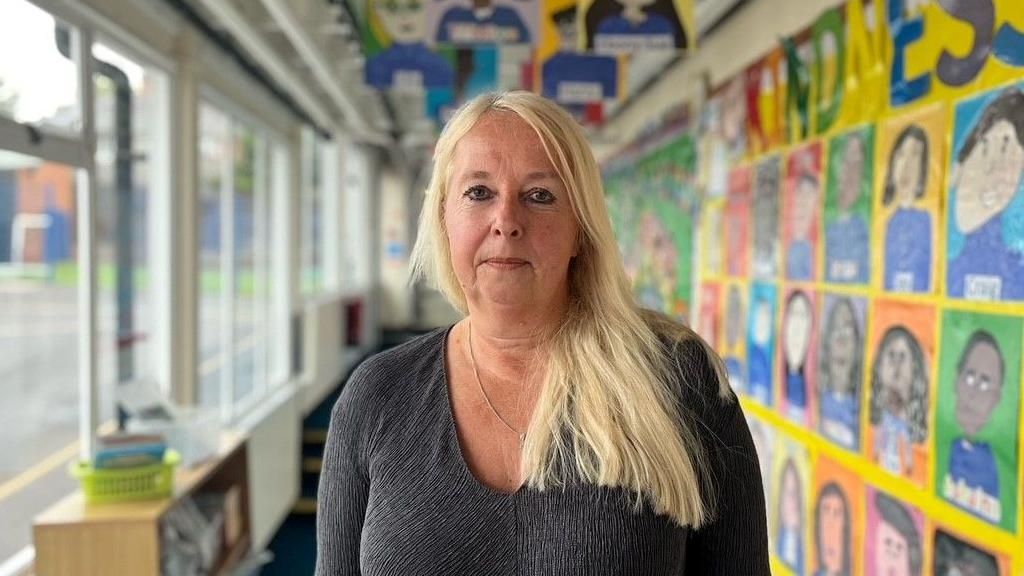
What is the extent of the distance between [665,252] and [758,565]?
159 inches

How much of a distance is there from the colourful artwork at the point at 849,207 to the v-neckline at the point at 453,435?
1530mm

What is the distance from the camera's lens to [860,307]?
2387 millimetres

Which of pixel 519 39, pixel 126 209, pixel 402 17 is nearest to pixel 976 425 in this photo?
pixel 519 39

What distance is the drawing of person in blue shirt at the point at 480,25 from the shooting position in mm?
2977

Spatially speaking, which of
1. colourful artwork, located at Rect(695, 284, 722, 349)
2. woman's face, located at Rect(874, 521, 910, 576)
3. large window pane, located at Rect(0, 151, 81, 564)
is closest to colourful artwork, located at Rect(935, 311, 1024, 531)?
woman's face, located at Rect(874, 521, 910, 576)

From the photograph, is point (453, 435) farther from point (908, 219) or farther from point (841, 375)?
point (841, 375)

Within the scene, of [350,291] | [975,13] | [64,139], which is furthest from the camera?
[350,291]

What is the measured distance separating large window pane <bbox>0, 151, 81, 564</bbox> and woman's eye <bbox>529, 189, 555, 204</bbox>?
1.98 metres

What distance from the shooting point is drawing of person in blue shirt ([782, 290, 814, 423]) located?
281 centimetres

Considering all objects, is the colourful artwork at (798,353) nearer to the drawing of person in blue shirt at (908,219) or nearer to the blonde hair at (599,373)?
the drawing of person in blue shirt at (908,219)

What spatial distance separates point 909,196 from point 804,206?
0.71m

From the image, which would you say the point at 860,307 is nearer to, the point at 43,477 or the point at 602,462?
the point at 602,462

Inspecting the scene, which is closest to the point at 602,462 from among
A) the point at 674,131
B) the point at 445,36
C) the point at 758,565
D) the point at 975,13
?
the point at 758,565

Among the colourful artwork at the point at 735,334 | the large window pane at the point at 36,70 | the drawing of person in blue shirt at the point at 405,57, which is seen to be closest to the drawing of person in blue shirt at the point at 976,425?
the colourful artwork at the point at 735,334
